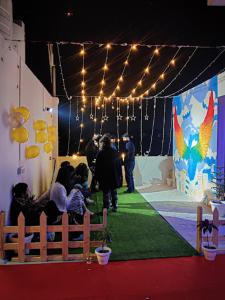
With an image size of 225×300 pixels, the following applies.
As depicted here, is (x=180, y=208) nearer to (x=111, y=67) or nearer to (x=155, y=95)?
(x=111, y=67)

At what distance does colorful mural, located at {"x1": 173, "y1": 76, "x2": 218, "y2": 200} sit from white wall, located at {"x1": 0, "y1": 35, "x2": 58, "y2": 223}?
3459mm

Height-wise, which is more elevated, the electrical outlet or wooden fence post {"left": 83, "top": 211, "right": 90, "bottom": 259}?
the electrical outlet

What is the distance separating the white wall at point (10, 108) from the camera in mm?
3418

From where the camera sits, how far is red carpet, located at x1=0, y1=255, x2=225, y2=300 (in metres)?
2.37

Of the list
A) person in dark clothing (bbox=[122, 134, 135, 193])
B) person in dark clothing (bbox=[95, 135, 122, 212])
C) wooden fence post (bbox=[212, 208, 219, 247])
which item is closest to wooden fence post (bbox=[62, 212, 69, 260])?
wooden fence post (bbox=[212, 208, 219, 247])

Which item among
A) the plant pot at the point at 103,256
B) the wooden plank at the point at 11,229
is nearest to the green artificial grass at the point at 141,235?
the plant pot at the point at 103,256

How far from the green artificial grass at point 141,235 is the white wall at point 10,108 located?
1398 mm

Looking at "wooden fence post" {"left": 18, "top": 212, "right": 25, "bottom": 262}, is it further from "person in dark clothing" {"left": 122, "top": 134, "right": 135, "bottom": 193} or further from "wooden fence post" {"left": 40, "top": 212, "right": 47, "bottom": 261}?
"person in dark clothing" {"left": 122, "top": 134, "right": 135, "bottom": 193}

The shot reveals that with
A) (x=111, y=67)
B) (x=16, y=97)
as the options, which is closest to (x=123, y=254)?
(x=16, y=97)

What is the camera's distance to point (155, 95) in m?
8.55

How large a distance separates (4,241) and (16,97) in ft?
6.74

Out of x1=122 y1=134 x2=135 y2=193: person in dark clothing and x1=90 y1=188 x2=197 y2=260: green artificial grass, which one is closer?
x1=90 y1=188 x2=197 y2=260: green artificial grass

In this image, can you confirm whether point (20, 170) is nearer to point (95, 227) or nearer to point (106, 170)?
point (106, 170)

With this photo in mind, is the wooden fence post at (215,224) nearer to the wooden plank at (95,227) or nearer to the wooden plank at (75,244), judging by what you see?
the wooden plank at (95,227)
